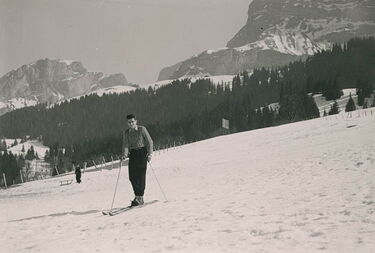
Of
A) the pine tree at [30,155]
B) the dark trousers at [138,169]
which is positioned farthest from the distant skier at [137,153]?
the pine tree at [30,155]

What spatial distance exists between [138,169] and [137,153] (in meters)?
0.46

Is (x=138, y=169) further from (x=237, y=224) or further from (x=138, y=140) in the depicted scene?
(x=237, y=224)

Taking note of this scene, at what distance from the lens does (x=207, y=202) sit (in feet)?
35.8

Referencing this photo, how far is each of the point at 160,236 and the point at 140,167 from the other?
413cm

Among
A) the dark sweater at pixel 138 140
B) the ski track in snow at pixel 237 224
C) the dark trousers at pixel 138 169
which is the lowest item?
the ski track in snow at pixel 237 224

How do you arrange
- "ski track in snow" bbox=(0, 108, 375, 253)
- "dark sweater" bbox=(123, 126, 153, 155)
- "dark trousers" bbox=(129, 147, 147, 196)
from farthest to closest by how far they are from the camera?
"dark sweater" bbox=(123, 126, 153, 155)
"dark trousers" bbox=(129, 147, 147, 196)
"ski track in snow" bbox=(0, 108, 375, 253)

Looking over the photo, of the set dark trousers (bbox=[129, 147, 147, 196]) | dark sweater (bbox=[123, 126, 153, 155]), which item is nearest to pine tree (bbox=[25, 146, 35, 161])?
dark sweater (bbox=[123, 126, 153, 155])

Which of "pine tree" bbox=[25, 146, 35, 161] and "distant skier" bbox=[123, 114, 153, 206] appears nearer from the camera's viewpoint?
"distant skier" bbox=[123, 114, 153, 206]

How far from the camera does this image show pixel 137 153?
1162cm

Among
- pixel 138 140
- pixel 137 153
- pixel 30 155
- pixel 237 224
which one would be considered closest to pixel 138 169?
pixel 137 153

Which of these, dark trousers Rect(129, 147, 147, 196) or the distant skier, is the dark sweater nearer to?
the distant skier

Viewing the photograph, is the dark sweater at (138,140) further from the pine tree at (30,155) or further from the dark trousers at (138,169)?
the pine tree at (30,155)

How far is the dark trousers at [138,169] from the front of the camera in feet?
37.5

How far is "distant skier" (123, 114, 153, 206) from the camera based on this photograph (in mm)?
11461
